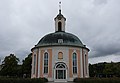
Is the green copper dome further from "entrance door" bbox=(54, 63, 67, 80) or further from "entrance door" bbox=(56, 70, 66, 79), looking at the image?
"entrance door" bbox=(56, 70, 66, 79)

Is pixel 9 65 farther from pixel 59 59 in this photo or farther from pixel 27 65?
pixel 59 59

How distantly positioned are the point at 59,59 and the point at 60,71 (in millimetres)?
2160

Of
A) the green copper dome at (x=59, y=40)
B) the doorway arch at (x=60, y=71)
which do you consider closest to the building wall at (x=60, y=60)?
the doorway arch at (x=60, y=71)

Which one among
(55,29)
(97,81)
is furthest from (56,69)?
(97,81)

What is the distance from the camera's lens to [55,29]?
41250 mm

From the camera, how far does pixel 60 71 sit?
35.1m

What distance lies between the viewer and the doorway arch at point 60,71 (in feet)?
114

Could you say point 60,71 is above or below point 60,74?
above

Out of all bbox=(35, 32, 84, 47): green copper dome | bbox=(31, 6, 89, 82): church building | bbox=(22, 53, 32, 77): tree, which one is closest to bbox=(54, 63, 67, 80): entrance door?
bbox=(31, 6, 89, 82): church building

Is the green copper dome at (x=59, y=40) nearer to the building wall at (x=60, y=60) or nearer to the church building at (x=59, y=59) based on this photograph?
the church building at (x=59, y=59)

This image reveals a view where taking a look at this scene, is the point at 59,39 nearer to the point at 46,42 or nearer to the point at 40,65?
the point at 46,42

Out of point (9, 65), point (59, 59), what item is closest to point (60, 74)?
point (59, 59)

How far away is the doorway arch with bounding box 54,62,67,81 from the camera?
34.8 m

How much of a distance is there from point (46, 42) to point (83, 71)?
8.81m
